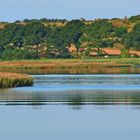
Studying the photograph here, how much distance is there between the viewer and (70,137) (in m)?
29.3

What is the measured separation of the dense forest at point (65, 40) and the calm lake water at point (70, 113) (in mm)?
74611

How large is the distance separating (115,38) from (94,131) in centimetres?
11587

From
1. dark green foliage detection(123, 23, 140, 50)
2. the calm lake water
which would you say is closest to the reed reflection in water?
the calm lake water

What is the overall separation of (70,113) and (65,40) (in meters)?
102

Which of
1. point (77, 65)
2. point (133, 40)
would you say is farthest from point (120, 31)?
point (77, 65)

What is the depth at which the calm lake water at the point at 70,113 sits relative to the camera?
99.5 feet

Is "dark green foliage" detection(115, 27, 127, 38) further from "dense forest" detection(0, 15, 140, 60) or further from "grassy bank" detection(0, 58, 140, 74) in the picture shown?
"grassy bank" detection(0, 58, 140, 74)

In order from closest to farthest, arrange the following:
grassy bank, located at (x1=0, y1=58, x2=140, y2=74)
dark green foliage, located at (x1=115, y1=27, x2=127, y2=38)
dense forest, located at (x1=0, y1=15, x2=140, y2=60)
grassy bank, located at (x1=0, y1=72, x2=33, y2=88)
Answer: grassy bank, located at (x1=0, y1=72, x2=33, y2=88), grassy bank, located at (x1=0, y1=58, x2=140, y2=74), dense forest, located at (x1=0, y1=15, x2=140, y2=60), dark green foliage, located at (x1=115, y1=27, x2=127, y2=38)

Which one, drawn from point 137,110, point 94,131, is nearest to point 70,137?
point 94,131

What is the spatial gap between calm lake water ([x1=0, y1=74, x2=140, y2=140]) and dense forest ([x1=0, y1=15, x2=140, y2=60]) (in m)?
74.6

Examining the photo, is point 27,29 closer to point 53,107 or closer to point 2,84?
point 2,84

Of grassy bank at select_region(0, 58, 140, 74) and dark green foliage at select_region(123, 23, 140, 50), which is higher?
dark green foliage at select_region(123, 23, 140, 50)

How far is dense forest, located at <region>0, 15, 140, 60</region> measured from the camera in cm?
13100

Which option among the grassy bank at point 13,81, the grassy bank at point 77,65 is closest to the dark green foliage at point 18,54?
the grassy bank at point 77,65
